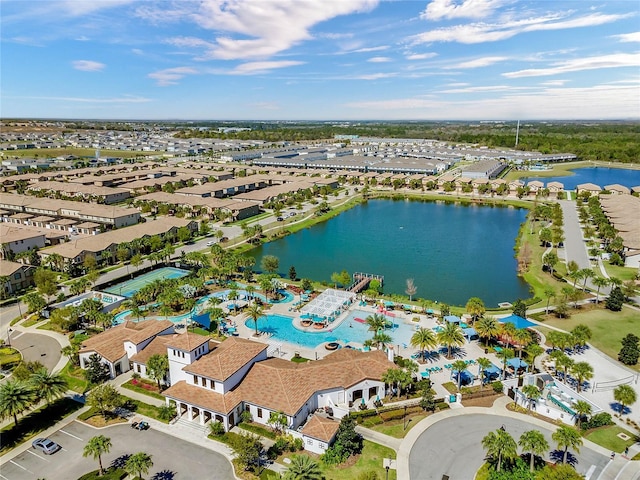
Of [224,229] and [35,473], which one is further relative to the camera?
[224,229]

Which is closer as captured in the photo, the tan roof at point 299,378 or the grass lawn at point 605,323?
the tan roof at point 299,378

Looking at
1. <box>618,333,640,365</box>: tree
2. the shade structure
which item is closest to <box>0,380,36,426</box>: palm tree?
the shade structure

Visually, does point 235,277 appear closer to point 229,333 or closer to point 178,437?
point 229,333

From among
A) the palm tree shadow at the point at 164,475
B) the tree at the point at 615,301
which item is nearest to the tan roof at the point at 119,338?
the palm tree shadow at the point at 164,475

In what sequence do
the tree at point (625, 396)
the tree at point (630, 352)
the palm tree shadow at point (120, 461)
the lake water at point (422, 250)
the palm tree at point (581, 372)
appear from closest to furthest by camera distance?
the palm tree shadow at point (120, 461)
the tree at point (625, 396)
the palm tree at point (581, 372)
the tree at point (630, 352)
the lake water at point (422, 250)

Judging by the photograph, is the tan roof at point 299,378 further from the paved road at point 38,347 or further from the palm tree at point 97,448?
the paved road at point 38,347

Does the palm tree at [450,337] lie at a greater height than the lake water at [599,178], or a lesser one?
lesser

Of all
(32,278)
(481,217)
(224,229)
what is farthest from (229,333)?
(481,217)

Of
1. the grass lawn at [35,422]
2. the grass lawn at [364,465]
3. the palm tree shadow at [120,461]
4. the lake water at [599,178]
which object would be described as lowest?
the grass lawn at [35,422]
